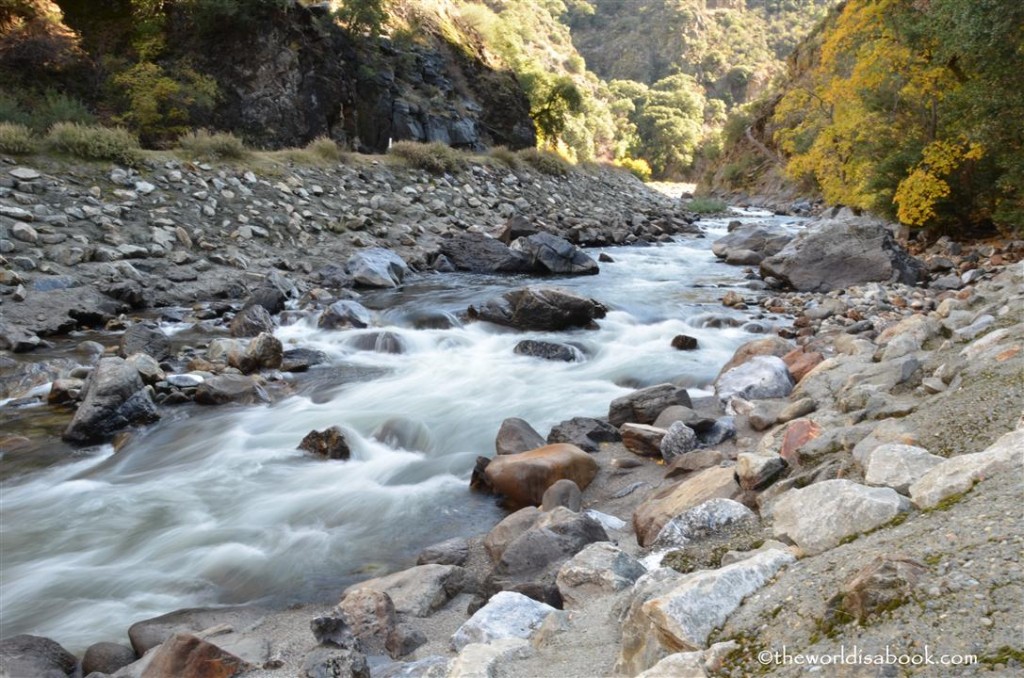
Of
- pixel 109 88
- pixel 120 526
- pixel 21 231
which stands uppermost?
pixel 109 88

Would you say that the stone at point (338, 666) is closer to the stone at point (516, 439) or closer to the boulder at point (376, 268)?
the stone at point (516, 439)

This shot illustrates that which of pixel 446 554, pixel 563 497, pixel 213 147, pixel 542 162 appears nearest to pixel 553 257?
pixel 213 147

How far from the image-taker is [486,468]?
5.26 m

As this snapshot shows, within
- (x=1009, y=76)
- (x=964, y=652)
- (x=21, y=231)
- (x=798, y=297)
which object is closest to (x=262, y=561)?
(x=964, y=652)

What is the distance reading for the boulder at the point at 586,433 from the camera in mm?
5656

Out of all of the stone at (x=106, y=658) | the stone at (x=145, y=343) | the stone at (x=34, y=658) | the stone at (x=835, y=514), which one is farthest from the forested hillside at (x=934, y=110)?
the stone at (x=34, y=658)

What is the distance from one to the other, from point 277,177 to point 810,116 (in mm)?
15968

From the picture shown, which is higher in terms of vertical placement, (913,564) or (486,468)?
(913,564)

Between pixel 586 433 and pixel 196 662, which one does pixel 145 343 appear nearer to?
pixel 586 433

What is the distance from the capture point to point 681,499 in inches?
152

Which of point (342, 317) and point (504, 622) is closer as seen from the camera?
point (504, 622)

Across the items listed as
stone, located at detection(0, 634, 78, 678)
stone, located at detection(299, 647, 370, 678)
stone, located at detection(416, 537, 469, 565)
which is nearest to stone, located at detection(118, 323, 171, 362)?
stone, located at detection(0, 634, 78, 678)

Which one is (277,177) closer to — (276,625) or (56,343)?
(56,343)

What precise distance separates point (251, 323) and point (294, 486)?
13.3 feet
